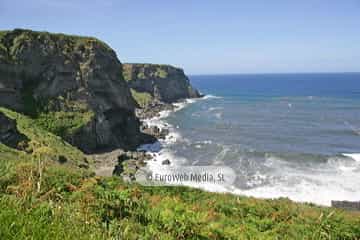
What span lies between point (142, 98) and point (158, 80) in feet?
46.7

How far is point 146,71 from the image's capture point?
131 m

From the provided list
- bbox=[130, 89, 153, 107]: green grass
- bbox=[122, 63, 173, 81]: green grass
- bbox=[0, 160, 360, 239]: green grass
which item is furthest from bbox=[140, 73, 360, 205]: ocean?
bbox=[122, 63, 173, 81]: green grass

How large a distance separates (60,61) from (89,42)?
28.4ft

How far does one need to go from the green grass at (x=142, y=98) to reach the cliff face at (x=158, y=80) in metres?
2.91

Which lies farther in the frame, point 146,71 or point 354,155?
point 146,71

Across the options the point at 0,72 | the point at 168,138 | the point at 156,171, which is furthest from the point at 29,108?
the point at 168,138

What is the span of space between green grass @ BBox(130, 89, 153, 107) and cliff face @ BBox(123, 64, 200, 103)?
291cm

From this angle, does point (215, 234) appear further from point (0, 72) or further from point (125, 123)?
point (125, 123)

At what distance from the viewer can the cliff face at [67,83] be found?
182 ft

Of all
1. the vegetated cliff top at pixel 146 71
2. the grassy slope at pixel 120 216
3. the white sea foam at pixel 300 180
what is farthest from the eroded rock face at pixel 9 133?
the vegetated cliff top at pixel 146 71

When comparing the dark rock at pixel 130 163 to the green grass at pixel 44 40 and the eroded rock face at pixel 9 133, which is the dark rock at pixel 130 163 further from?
the green grass at pixel 44 40

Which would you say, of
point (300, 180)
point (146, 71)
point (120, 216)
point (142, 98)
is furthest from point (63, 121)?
point (146, 71)

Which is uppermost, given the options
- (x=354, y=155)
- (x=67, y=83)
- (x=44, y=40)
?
(x=44, y=40)

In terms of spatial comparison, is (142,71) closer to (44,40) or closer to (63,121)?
(44,40)
